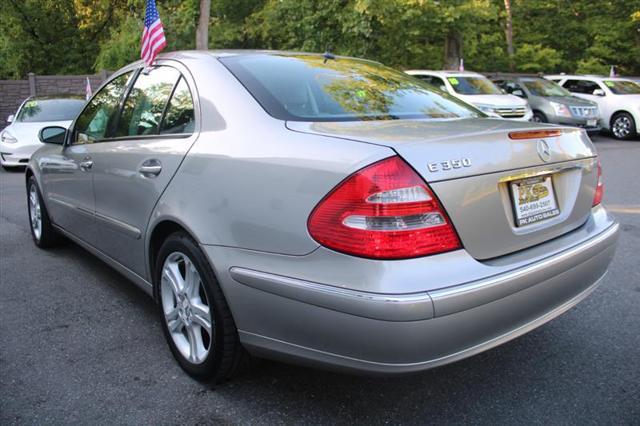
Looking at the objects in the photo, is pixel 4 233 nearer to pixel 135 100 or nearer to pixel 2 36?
pixel 135 100

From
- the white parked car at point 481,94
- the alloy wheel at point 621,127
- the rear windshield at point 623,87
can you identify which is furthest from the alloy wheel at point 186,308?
the rear windshield at point 623,87

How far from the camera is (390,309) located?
1.95 meters

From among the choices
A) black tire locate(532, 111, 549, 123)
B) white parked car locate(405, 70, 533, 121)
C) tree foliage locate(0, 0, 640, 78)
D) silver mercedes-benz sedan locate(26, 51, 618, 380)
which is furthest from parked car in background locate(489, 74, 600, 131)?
silver mercedes-benz sedan locate(26, 51, 618, 380)

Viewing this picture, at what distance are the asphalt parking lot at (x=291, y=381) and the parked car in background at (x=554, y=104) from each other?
37.6 ft

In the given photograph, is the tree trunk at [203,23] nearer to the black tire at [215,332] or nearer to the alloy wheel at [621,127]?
the alloy wheel at [621,127]

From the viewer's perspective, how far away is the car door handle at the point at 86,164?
370 centimetres

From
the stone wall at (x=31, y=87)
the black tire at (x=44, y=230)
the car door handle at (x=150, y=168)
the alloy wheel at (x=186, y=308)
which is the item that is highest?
the car door handle at (x=150, y=168)

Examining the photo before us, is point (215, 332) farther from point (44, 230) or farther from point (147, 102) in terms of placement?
point (44, 230)

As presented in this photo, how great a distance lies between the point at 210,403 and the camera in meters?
2.59

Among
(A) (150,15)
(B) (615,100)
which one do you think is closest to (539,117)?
(B) (615,100)

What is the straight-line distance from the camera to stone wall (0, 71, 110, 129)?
59.2 ft

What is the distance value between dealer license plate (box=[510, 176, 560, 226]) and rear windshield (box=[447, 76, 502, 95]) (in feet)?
37.3

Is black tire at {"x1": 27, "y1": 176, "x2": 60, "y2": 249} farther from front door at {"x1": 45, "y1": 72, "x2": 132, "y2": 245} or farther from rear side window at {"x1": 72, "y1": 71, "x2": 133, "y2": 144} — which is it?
rear side window at {"x1": 72, "y1": 71, "x2": 133, "y2": 144}

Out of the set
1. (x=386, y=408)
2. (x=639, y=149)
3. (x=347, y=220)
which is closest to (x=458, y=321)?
(x=347, y=220)
